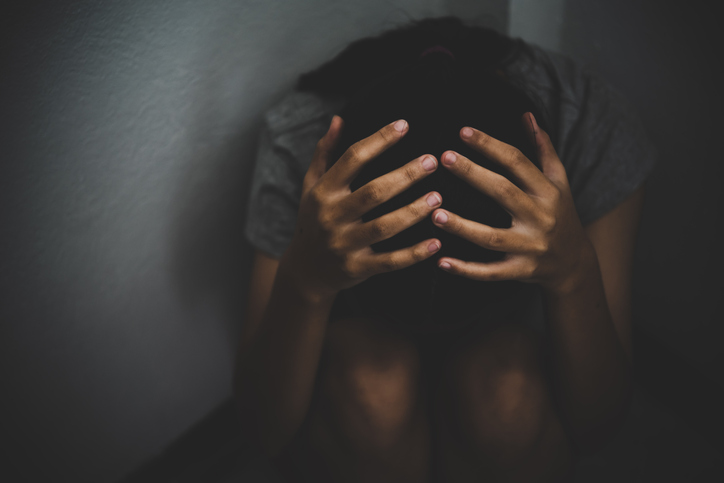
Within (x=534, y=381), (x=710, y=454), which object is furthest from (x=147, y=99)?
(x=710, y=454)

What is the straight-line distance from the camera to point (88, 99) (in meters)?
0.49

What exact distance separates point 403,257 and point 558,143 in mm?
388

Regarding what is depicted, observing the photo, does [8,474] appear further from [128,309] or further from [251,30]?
[251,30]

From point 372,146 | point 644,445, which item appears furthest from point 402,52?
point 644,445

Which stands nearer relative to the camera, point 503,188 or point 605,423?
point 503,188

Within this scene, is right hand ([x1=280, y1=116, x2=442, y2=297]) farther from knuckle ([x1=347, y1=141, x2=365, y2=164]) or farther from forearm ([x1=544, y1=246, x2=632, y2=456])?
forearm ([x1=544, y1=246, x2=632, y2=456])

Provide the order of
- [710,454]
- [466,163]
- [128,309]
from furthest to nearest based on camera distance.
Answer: [710,454]
[128,309]
[466,163]

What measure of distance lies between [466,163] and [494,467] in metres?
0.42

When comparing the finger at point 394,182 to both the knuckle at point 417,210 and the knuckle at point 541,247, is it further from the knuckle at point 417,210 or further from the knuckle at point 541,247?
the knuckle at point 541,247

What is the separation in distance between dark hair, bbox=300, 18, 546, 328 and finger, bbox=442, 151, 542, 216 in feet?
0.09

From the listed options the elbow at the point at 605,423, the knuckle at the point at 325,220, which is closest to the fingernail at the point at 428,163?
the knuckle at the point at 325,220

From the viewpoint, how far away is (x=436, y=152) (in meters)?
0.39

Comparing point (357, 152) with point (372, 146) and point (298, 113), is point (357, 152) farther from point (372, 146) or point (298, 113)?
point (298, 113)

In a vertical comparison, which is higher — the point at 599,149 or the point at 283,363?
the point at 599,149
